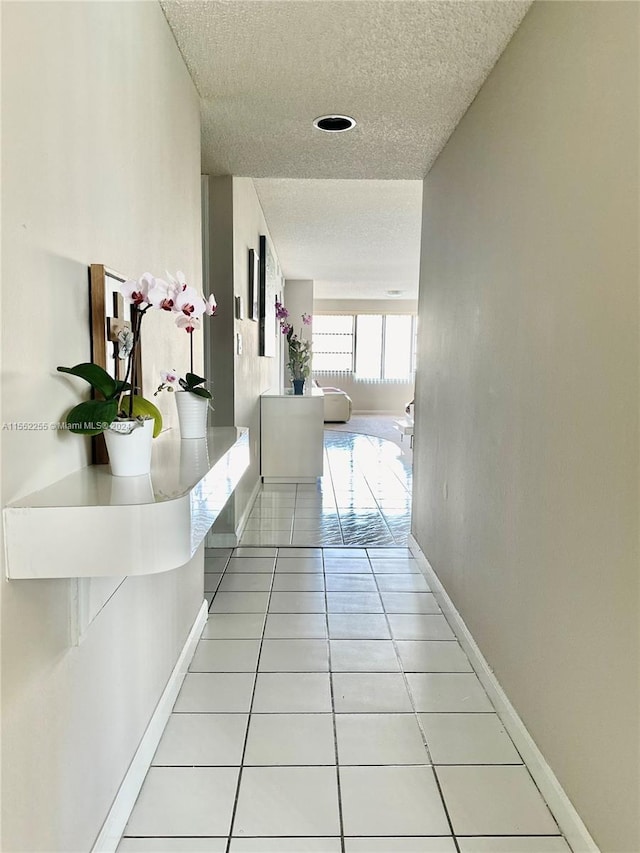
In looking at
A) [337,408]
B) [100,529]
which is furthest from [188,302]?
[337,408]

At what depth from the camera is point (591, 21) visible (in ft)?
4.33

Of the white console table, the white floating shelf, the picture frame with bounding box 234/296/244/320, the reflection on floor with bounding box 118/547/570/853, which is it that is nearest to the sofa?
the white console table

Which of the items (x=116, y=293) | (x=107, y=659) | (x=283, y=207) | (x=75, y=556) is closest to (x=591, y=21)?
(x=116, y=293)

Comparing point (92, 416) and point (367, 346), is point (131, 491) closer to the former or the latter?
point (92, 416)

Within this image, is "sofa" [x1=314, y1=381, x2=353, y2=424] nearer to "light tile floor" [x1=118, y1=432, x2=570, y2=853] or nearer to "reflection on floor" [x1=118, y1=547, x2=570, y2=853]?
"light tile floor" [x1=118, y1=432, x2=570, y2=853]

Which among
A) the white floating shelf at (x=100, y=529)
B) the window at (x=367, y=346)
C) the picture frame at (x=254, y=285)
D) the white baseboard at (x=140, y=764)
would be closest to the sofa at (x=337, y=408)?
the window at (x=367, y=346)

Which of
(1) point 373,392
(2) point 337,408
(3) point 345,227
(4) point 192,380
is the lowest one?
(2) point 337,408

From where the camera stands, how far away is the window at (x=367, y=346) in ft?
38.6

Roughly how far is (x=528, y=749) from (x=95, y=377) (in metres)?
1.52

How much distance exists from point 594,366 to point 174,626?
1.53m

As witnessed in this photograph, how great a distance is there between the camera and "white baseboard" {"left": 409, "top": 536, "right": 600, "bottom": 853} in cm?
133

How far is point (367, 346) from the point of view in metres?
11.9

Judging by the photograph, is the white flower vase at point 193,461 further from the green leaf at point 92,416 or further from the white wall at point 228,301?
the white wall at point 228,301

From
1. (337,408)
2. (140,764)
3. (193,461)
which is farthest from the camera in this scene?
(337,408)
